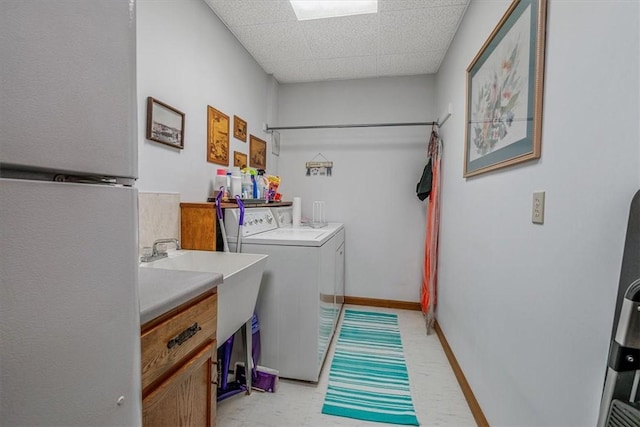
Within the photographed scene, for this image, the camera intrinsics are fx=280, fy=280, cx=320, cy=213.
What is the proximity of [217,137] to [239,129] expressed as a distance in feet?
1.25

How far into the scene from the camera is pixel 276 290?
71.7 inches

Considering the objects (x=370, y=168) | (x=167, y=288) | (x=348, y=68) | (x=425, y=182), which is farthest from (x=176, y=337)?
(x=348, y=68)

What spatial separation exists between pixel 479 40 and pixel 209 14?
1.82 metres

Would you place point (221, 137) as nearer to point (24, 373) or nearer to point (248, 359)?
point (248, 359)

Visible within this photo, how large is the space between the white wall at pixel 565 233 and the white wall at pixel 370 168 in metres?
1.55

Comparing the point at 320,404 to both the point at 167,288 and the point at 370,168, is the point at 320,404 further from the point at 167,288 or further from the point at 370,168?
the point at 370,168

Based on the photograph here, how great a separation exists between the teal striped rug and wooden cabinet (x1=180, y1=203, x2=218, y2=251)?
1.22m

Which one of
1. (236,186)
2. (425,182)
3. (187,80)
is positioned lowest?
(236,186)

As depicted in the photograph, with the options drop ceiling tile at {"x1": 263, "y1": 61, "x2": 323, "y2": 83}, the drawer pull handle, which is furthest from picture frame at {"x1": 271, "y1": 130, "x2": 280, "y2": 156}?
the drawer pull handle

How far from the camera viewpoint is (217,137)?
84.8 inches

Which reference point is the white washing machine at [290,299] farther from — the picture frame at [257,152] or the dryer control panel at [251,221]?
the picture frame at [257,152]

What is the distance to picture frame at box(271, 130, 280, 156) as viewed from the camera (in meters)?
3.22

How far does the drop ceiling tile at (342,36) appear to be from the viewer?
6.91 feet

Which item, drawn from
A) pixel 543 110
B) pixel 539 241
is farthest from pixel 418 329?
pixel 543 110
